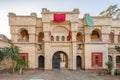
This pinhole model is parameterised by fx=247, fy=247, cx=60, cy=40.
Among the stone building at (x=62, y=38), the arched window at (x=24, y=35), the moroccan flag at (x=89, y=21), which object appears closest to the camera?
the moroccan flag at (x=89, y=21)

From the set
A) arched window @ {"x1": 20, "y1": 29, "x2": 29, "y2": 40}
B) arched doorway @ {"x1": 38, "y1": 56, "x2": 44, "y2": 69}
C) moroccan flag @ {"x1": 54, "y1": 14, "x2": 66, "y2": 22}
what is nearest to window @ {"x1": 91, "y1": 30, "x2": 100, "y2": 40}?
moroccan flag @ {"x1": 54, "y1": 14, "x2": 66, "y2": 22}

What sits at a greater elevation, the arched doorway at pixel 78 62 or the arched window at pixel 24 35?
the arched window at pixel 24 35

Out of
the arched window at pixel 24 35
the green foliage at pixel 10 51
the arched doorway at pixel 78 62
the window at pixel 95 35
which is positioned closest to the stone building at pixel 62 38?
the arched doorway at pixel 78 62

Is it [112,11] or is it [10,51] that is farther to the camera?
[112,11]

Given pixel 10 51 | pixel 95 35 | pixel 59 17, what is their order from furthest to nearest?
pixel 95 35, pixel 59 17, pixel 10 51

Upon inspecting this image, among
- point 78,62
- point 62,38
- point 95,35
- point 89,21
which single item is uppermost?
point 89,21

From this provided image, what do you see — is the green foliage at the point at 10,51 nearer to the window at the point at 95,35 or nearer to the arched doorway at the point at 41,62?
the arched doorway at the point at 41,62

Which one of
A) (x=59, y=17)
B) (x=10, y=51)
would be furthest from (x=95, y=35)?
(x=10, y=51)

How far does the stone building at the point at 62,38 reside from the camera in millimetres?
37625

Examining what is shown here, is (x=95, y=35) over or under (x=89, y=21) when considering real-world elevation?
under

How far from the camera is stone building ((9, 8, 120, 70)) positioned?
37.6 meters

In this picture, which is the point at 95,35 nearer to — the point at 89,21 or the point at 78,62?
the point at 89,21

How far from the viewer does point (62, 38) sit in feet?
127

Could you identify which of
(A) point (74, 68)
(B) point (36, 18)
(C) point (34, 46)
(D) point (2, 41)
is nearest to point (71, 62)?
(A) point (74, 68)
